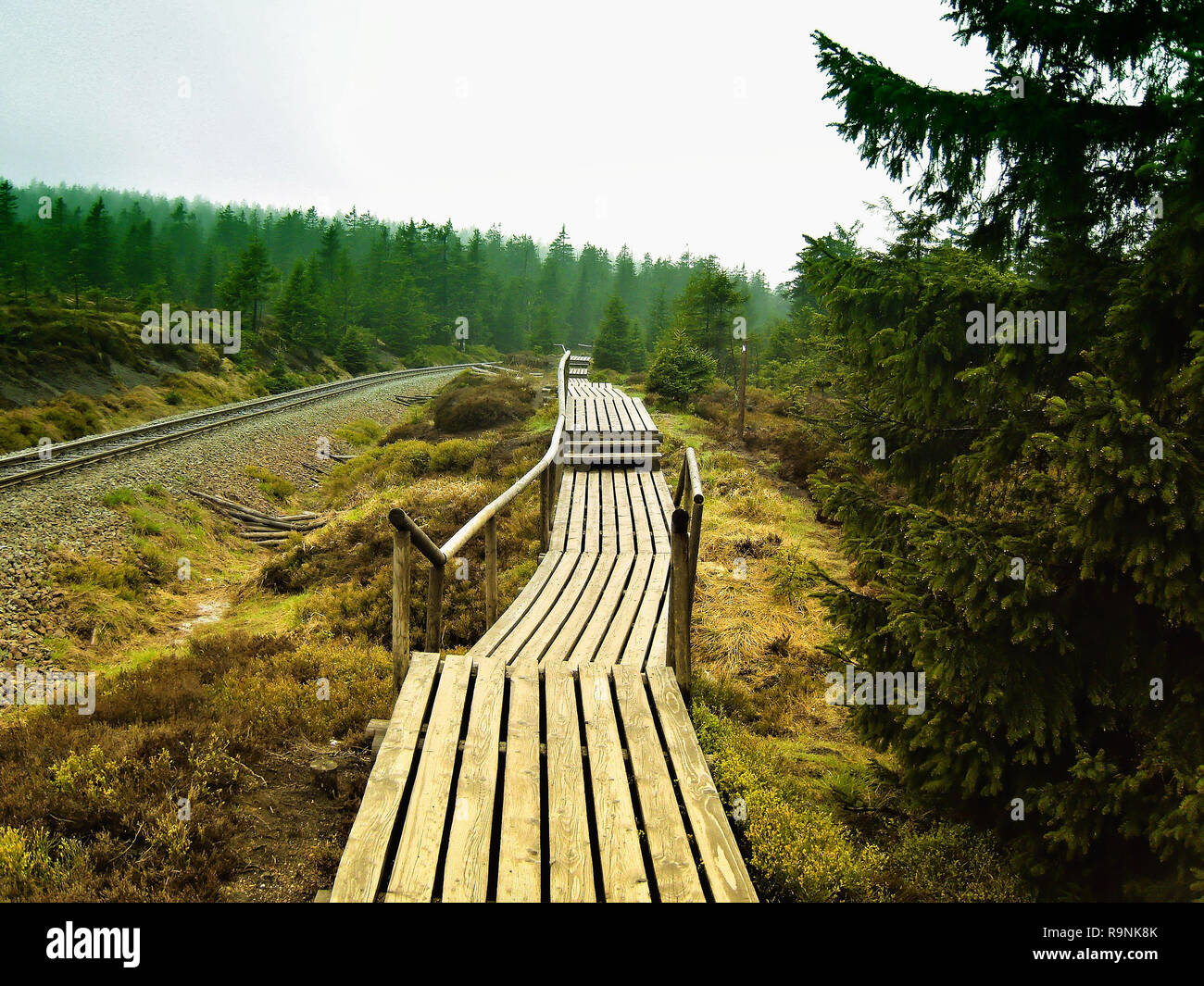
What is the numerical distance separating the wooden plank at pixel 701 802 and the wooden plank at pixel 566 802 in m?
0.50

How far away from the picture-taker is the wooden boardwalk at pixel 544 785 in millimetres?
2631

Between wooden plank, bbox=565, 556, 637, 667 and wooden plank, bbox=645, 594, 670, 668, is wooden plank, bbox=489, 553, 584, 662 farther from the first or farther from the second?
wooden plank, bbox=645, 594, 670, 668

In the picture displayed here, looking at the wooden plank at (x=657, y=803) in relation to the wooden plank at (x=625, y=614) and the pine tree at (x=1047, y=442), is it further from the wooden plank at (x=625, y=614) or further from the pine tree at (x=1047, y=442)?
the pine tree at (x=1047, y=442)

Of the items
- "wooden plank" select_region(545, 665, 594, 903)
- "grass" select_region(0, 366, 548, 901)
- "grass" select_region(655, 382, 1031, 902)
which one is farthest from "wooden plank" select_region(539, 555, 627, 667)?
"grass" select_region(0, 366, 548, 901)

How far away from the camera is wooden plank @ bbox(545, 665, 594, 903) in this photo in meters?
2.63

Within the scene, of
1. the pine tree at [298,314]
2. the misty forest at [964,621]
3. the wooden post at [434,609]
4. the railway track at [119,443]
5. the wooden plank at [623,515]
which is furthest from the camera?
the pine tree at [298,314]

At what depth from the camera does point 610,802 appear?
312 cm

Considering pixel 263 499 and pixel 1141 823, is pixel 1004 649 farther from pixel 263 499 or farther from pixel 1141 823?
pixel 263 499

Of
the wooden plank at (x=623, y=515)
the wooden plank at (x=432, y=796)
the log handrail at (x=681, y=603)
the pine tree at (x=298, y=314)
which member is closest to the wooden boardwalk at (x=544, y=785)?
the wooden plank at (x=432, y=796)

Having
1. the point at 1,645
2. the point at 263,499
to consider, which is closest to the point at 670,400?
the point at 263,499

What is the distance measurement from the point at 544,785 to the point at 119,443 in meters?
17.7

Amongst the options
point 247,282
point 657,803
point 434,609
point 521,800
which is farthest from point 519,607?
point 247,282

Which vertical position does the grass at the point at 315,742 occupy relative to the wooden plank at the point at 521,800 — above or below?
below
